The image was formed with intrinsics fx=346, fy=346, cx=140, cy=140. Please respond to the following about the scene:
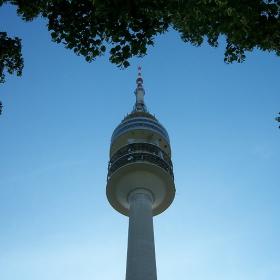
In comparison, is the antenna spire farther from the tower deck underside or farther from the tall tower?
the tower deck underside

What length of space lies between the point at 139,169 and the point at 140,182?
160 centimetres

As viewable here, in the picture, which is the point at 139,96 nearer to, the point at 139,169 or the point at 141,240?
the point at 139,169

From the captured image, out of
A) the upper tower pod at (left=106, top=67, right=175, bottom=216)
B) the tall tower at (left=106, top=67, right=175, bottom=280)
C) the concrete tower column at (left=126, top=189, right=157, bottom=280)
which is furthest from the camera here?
the upper tower pod at (left=106, top=67, right=175, bottom=216)

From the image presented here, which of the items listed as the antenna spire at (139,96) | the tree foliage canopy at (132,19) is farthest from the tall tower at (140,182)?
the tree foliage canopy at (132,19)

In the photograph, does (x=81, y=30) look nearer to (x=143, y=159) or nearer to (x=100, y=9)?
(x=100, y=9)

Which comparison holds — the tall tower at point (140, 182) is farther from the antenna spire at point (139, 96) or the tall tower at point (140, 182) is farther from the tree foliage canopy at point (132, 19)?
the tree foliage canopy at point (132, 19)

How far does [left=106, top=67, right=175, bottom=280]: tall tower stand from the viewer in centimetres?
3456

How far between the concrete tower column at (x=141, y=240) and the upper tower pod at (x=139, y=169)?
4.33 ft

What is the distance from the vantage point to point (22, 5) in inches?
462

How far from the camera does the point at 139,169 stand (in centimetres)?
4194

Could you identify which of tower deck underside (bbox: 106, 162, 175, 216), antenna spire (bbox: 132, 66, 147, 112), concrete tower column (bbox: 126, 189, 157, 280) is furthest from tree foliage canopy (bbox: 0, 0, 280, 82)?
antenna spire (bbox: 132, 66, 147, 112)

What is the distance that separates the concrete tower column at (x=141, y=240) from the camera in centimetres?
3312

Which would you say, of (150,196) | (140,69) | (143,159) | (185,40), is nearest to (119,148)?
(143,159)

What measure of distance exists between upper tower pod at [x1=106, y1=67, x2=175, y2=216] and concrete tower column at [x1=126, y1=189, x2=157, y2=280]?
4.33 feet
